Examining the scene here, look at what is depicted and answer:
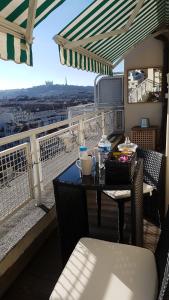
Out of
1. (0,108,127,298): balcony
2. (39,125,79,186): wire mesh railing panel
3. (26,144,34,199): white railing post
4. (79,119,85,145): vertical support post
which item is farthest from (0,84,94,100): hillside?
(26,144,34,199): white railing post

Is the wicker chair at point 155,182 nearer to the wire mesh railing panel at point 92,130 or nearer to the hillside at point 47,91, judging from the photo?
the wire mesh railing panel at point 92,130

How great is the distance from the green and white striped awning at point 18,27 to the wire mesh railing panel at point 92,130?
253cm

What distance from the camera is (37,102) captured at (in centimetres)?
1747

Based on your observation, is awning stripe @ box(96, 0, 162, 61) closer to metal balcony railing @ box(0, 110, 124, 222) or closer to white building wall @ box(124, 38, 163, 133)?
white building wall @ box(124, 38, 163, 133)

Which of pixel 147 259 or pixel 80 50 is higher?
pixel 80 50

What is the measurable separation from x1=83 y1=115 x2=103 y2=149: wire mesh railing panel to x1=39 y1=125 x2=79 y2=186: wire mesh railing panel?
2.38 ft

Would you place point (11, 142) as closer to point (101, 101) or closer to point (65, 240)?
point (65, 240)

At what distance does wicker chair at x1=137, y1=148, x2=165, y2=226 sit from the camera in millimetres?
2557

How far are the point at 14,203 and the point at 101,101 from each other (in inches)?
241

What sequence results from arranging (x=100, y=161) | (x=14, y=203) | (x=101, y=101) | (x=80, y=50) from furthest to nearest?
(x=101, y=101)
(x=80, y=50)
(x=14, y=203)
(x=100, y=161)

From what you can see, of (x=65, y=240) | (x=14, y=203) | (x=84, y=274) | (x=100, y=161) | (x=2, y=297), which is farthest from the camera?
(x=14, y=203)

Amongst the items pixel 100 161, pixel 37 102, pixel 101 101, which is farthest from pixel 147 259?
pixel 37 102

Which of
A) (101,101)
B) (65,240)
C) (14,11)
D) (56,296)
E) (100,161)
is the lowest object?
(65,240)

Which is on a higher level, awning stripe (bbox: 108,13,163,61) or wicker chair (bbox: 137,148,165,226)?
awning stripe (bbox: 108,13,163,61)
